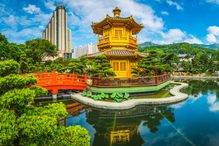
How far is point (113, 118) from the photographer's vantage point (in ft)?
34.0

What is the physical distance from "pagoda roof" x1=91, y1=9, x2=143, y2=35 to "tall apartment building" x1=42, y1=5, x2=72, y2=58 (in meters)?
59.9

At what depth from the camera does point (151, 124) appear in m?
9.55

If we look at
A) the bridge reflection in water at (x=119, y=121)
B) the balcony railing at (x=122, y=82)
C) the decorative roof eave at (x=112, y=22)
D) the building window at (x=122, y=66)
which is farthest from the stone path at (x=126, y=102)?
the decorative roof eave at (x=112, y=22)

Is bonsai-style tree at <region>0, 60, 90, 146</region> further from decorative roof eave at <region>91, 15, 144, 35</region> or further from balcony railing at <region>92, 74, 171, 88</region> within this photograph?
decorative roof eave at <region>91, 15, 144, 35</region>

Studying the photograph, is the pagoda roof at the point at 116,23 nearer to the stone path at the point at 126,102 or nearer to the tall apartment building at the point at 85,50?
the stone path at the point at 126,102

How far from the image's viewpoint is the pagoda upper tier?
19433mm

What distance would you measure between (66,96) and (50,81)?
194 cm

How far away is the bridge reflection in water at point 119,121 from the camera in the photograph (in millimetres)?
7539

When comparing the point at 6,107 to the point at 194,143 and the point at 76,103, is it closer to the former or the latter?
the point at 194,143

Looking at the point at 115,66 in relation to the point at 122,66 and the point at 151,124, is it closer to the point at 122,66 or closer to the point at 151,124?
the point at 122,66

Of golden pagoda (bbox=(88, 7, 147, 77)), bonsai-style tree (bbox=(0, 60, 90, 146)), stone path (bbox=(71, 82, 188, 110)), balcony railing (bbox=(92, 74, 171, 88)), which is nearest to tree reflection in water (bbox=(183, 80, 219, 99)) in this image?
stone path (bbox=(71, 82, 188, 110))

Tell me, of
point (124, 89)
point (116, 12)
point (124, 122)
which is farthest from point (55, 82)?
point (116, 12)

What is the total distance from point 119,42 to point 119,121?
11531 mm

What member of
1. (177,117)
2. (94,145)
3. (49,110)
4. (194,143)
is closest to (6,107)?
(49,110)
